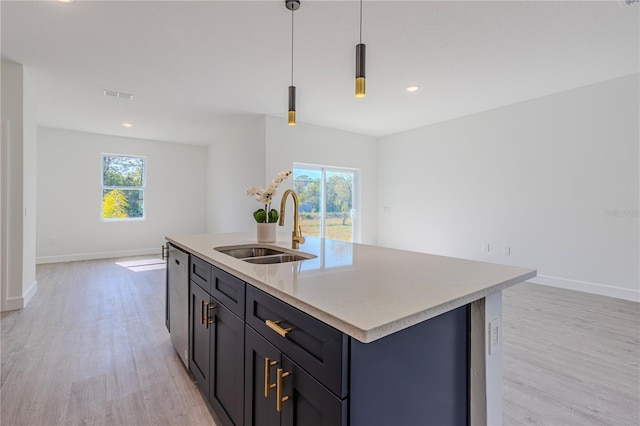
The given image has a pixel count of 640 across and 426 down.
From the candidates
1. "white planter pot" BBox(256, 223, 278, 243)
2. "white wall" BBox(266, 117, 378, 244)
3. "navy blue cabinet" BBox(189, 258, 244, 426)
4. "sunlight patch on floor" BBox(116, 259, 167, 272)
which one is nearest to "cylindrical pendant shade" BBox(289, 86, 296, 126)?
"white planter pot" BBox(256, 223, 278, 243)

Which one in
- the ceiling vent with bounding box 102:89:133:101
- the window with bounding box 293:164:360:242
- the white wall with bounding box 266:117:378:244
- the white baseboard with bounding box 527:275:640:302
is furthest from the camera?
the window with bounding box 293:164:360:242

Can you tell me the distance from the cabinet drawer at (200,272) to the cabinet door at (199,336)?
→ 0.11 ft

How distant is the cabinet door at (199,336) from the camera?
1640mm

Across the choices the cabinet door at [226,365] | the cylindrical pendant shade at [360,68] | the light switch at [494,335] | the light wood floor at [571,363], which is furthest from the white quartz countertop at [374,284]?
the light wood floor at [571,363]

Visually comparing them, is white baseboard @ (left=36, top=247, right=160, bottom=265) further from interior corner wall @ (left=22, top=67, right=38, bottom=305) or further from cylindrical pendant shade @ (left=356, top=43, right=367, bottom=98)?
cylindrical pendant shade @ (left=356, top=43, right=367, bottom=98)

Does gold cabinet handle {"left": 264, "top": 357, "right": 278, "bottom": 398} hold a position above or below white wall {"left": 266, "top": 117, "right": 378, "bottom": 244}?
below

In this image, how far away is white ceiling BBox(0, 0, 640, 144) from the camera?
232 cm

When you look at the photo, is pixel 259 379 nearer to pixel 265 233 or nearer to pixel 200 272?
pixel 200 272

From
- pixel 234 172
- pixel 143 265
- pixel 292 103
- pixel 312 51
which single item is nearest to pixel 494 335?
pixel 292 103

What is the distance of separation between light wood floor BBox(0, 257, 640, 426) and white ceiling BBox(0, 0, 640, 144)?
258 centimetres

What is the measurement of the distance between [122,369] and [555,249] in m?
4.97

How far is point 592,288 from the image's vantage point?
3779 mm

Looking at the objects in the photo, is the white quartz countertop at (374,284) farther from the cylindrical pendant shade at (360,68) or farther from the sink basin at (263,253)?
the cylindrical pendant shade at (360,68)

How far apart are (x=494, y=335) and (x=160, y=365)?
2.15 m
